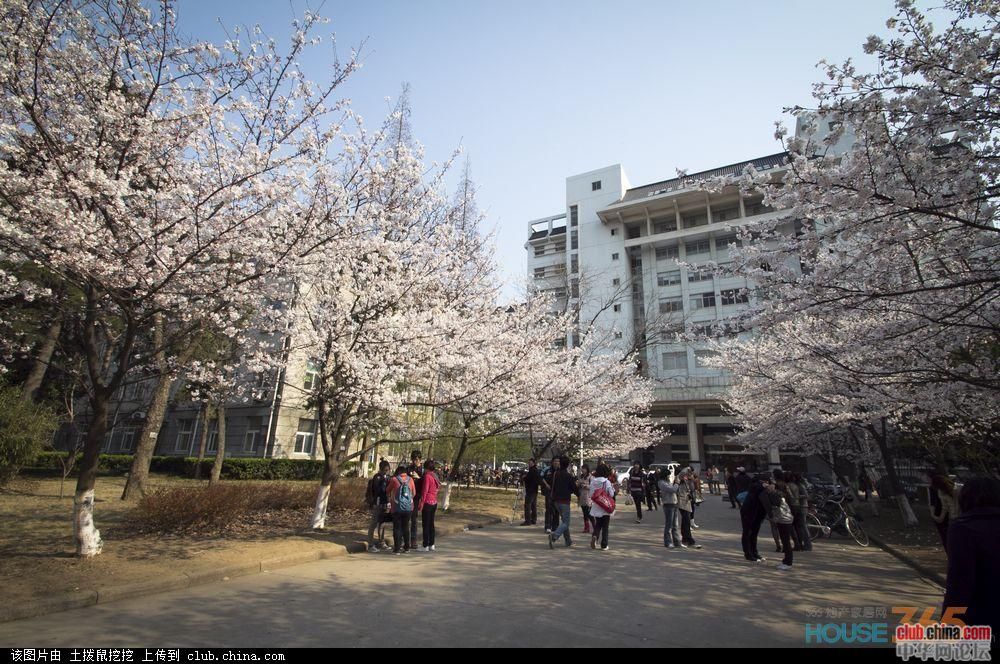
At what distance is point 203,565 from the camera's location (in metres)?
6.70

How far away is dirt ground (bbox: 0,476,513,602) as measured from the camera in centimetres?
587

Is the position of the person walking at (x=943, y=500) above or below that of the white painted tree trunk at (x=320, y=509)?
above

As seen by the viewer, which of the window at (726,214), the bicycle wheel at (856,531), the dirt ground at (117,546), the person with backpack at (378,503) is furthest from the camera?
the window at (726,214)

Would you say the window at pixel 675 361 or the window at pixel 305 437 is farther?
the window at pixel 675 361

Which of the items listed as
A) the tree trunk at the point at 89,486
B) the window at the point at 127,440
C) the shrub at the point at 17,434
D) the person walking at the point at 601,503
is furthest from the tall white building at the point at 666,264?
the window at the point at 127,440

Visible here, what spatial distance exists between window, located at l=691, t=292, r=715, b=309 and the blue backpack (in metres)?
44.3

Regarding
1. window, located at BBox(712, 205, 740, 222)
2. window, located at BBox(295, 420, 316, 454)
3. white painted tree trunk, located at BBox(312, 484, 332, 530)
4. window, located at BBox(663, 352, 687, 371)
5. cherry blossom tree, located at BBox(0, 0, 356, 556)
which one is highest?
window, located at BBox(712, 205, 740, 222)

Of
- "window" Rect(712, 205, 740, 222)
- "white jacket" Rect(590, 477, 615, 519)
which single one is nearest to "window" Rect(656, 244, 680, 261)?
"window" Rect(712, 205, 740, 222)

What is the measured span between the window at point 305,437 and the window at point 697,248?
1646 inches

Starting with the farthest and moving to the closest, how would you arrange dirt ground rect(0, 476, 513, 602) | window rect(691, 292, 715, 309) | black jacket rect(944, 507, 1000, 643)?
window rect(691, 292, 715, 309)
dirt ground rect(0, 476, 513, 602)
black jacket rect(944, 507, 1000, 643)

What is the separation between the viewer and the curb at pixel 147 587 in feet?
16.0

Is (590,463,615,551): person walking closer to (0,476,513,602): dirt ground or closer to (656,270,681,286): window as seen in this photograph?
(0,476,513,602): dirt ground

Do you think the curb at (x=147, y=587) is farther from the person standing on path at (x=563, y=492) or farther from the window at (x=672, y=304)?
the window at (x=672, y=304)

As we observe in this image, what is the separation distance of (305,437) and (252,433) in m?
3.23
